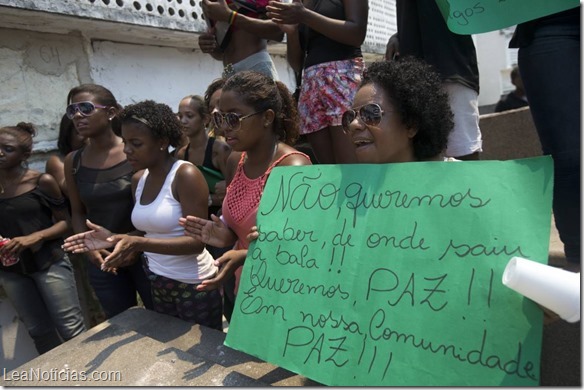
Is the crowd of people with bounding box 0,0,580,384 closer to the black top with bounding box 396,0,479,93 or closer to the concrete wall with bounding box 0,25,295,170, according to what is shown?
the black top with bounding box 396,0,479,93

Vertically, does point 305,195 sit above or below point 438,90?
below

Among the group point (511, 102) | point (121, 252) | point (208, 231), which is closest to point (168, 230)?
point (121, 252)

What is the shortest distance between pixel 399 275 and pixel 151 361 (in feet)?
4.35

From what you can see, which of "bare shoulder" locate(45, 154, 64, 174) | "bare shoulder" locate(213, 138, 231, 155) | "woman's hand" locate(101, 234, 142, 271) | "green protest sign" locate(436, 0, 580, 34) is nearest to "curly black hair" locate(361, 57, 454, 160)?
"green protest sign" locate(436, 0, 580, 34)

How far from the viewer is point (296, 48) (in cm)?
338

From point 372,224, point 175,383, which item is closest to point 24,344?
point 175,383

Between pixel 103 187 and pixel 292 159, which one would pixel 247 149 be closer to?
pixel 292 159

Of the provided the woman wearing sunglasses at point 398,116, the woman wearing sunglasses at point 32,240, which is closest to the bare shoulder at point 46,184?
the woman wearing sunglasses at point 32,240

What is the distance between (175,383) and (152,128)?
1517 millimetres

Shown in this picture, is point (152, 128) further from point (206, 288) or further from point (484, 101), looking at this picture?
point (484, 101)

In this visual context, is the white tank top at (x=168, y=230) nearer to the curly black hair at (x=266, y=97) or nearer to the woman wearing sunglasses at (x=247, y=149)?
the woman wearing sunglasses at (x=247, y=149)

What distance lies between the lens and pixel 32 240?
3668 mm

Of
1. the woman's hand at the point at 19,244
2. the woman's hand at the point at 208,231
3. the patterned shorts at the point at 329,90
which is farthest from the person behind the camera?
the woman's hand at the point at 19,244

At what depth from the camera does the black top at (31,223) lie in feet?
12.3
